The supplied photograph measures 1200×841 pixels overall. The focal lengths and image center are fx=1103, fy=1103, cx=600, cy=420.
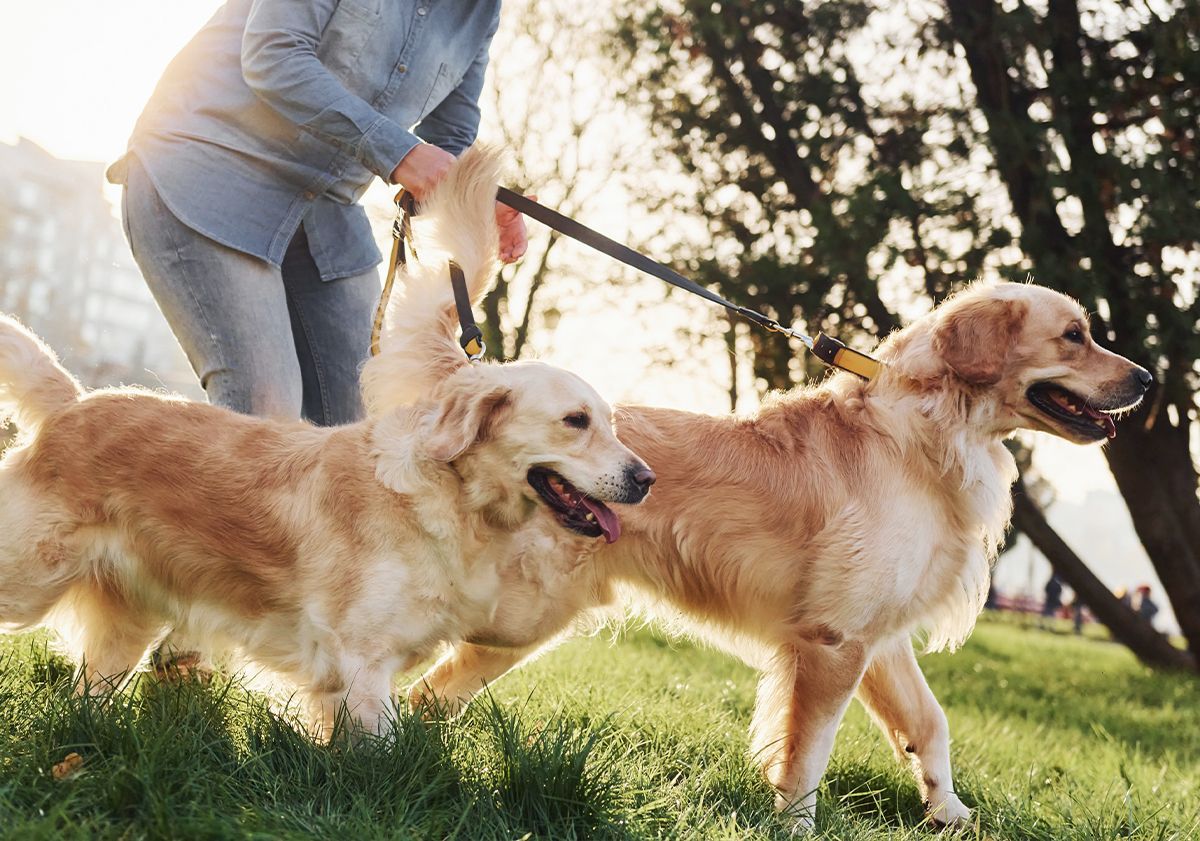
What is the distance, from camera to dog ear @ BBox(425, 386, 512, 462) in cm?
326

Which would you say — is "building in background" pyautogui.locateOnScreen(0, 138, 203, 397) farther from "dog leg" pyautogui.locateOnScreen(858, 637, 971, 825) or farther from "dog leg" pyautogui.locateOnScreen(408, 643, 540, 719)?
"dog leg" pyautogui.locateOnScreen(858, 637, 971, 825)

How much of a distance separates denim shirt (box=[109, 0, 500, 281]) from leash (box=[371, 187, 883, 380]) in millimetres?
230

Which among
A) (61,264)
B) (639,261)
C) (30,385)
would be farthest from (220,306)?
(61,264)

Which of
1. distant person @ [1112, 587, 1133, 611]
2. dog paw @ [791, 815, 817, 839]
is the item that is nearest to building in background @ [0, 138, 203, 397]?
distant person @ [1112, 587, 1133, 611]

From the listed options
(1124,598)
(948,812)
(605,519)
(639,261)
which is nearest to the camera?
(605,519)

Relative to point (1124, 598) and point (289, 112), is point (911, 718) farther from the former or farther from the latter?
point (1124, 598)

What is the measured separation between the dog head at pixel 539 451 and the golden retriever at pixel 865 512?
21.4 inches

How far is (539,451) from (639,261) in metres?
1.13

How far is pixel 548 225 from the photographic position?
4062 millimetres

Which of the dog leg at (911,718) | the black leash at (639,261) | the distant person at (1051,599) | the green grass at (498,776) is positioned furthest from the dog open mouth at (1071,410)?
the distant person at (1051,599)

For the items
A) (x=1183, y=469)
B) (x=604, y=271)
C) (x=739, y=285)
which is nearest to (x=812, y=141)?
(x=739, y=285)

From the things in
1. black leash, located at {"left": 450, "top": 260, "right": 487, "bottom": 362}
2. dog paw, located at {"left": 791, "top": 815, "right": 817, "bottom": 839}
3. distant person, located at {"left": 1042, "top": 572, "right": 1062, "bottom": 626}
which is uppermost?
black leash, located at {"left": 450, "top": 260, "right": 487, "bottom": 362}

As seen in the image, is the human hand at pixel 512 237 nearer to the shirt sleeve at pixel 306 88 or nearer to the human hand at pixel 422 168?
the human hand at pixel 422 168

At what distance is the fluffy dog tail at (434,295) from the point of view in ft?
11.9
